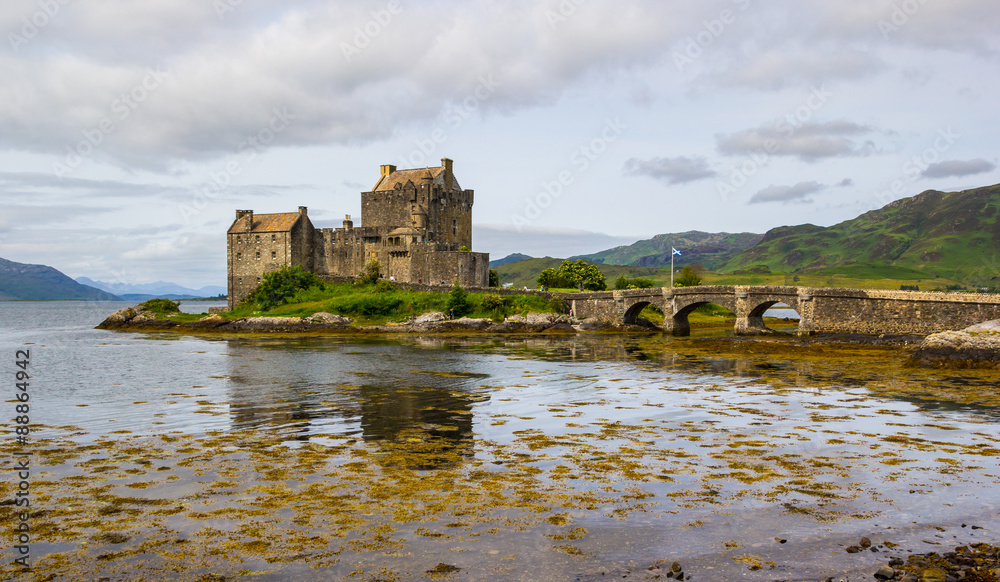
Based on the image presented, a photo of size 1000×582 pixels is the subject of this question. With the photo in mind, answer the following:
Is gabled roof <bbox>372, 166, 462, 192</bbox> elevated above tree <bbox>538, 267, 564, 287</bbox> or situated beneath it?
elevated above

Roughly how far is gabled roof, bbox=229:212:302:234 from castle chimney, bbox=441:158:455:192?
18.4m

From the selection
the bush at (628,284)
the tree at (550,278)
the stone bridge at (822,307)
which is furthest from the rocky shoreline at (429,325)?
the bush at (628,284)

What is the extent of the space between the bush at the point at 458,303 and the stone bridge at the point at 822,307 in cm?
1016

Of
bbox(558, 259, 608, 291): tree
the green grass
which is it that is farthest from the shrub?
bbox(558, 259, 608, 291): tree

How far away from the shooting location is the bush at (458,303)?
68688 millimetres

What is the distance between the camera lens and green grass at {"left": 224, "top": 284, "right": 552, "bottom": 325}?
6888 cm

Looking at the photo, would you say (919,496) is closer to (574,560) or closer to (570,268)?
(574,560)

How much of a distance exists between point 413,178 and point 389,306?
835 inches

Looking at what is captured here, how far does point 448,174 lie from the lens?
8562 cm

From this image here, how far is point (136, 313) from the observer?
8112cm

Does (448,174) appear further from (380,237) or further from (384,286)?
(384,286)

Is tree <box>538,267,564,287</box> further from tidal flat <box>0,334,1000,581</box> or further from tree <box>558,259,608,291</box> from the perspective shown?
tidal flat <box>0,334,1000,581</box>

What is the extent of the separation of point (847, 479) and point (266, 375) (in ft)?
88.7

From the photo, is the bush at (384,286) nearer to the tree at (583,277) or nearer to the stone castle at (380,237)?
the stone castle at (380,237)
